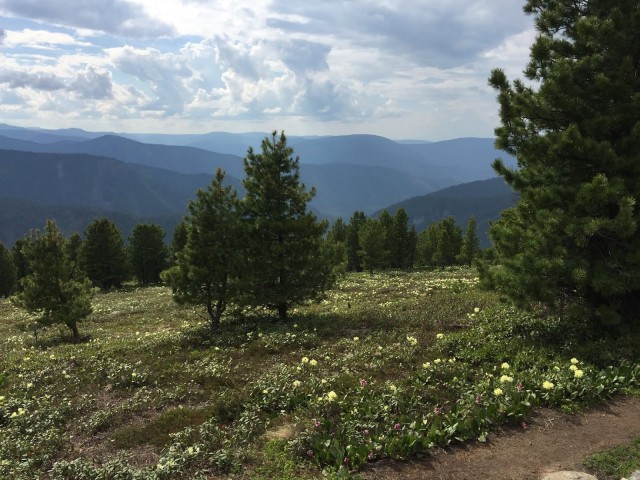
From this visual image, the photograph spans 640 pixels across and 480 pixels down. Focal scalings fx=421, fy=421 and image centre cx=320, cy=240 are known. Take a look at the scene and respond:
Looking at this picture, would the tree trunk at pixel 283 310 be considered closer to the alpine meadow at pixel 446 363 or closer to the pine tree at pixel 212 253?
the alpine meadow at pixel 446 363

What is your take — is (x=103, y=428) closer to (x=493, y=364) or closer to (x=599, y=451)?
(x=493, y=364)

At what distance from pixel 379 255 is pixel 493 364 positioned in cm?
5088

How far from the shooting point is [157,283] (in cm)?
7900

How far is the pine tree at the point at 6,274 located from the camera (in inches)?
2768

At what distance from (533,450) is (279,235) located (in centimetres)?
1433

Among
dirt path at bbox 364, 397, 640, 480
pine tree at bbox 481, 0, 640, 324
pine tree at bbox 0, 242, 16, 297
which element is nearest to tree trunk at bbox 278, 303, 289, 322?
pine tree at bbox 481, 0, 640, 324

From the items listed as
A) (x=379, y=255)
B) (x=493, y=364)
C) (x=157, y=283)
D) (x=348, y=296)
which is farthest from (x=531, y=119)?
(x=157, y=283)

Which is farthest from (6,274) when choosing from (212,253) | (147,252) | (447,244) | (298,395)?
(298,395)

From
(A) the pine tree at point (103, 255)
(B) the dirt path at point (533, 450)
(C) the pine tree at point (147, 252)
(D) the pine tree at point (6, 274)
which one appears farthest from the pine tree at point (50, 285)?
(D) the pine tree at point (6, 274)

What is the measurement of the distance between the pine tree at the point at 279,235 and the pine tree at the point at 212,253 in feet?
2.57

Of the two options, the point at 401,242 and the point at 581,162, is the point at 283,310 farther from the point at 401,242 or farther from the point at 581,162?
the point at 401,242

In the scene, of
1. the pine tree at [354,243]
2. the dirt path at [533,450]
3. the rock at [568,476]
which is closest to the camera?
the rock at [568,476]

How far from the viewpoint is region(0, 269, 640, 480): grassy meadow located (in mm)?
8250

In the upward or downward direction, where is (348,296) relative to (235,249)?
downward
